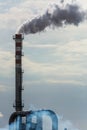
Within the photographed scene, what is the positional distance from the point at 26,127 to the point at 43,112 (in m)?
2.47

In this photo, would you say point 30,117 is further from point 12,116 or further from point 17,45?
point 17,45

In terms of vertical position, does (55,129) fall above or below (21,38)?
below

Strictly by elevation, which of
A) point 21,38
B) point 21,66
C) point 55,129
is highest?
point 21,38

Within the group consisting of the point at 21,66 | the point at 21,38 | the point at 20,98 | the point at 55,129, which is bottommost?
the point at 55,129

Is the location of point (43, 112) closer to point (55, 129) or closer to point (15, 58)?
point (55, 129)

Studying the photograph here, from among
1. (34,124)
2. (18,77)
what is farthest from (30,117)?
(18,77)

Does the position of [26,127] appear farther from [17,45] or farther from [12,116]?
[17,45]

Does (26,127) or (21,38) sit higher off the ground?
(21,38)

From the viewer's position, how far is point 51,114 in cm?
4306

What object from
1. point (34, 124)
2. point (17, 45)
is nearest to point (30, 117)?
point (34, 124)

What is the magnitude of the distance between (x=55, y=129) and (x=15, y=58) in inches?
347

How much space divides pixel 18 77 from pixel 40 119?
5116 mm

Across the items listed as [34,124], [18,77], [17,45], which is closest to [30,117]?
[34,124]

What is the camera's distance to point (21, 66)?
144 ft
